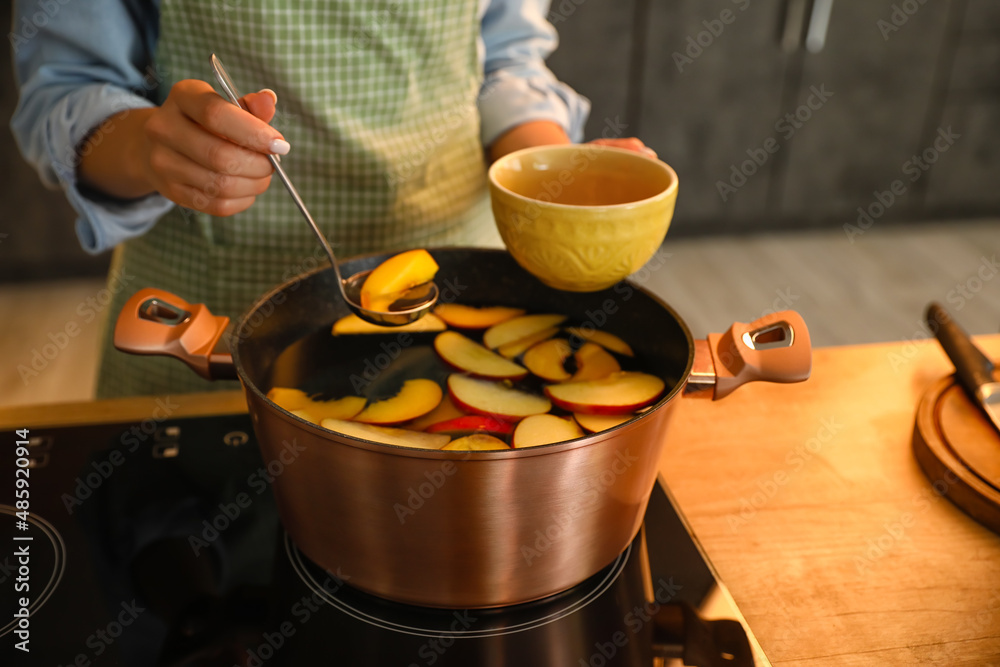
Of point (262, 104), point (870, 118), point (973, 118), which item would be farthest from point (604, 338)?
point (973, 118)

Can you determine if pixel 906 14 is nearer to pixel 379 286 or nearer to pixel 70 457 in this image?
pixel 379 286

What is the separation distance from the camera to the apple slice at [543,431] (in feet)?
1.93

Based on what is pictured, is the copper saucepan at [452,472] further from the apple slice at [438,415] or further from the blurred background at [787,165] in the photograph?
the blurred background at [787,165]

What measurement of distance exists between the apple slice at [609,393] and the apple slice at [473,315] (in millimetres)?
124

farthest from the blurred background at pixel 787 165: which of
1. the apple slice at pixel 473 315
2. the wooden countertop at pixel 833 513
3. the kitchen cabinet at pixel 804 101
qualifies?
the apple slice at pixel 473 315

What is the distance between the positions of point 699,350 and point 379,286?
0.28m

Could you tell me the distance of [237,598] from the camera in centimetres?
57

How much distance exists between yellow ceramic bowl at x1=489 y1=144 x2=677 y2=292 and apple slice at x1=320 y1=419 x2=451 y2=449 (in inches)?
6.6

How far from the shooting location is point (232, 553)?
617 millimetres

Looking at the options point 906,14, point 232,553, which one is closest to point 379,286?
point 232,553

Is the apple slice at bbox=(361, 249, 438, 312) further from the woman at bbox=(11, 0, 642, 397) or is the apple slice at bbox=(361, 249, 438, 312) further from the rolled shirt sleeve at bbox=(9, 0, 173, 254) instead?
the rolled shirt sleeve at bbox=(9, 0, 173, 254)

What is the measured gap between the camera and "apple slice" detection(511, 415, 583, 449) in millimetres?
589

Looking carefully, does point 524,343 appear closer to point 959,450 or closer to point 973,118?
point 959,450

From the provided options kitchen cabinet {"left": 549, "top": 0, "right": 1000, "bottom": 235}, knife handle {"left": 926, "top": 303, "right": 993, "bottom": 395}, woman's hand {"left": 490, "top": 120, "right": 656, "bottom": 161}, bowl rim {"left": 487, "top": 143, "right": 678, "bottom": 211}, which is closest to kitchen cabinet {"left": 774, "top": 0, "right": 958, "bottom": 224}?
kitchen cabinet {"left": 549, "top": 0, "right": 1000, "bottom": 235}
